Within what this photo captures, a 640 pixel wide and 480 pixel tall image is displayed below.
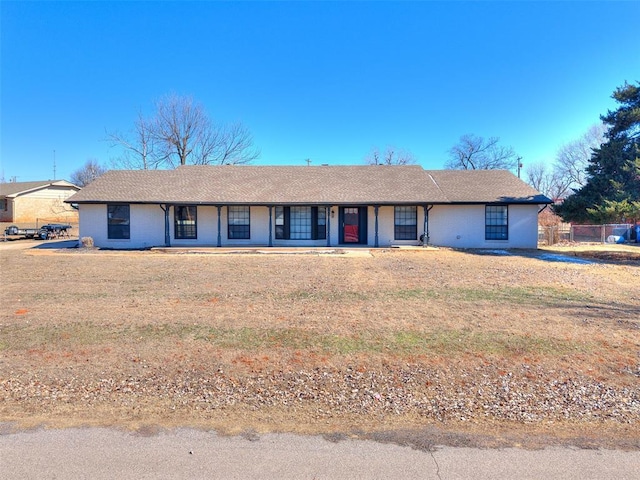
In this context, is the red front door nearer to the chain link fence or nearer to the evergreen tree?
the chain link fence

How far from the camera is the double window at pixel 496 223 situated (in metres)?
18.6

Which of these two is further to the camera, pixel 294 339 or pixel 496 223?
pixel 496 223

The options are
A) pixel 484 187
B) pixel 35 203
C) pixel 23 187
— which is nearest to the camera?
pixel 484 187

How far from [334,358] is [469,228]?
15.9 m

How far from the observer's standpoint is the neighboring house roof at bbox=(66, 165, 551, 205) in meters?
18.3

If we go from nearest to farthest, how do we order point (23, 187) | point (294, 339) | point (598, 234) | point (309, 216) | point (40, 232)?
point (294, 339) → point (309, 216) → point (40, 232) → point (598, 234) → point (23, 187)

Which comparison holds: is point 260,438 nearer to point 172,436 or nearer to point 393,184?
point 172,436

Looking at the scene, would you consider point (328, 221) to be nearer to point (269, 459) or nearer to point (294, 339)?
point (294, 339)

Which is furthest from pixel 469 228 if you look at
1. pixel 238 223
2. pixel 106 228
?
pixel 106 228

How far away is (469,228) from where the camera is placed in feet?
61.3

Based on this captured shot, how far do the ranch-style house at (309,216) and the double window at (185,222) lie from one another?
48 millimetres

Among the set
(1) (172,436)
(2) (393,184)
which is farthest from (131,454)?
(2) (393,184)

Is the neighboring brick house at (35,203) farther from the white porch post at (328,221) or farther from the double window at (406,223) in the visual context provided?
the double window at (406,223)

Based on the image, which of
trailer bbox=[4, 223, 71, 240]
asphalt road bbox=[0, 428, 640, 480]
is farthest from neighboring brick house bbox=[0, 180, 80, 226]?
asphalt road bbox=[0, 428, 640, 480]
